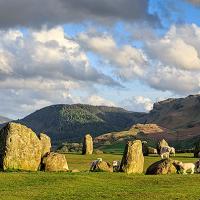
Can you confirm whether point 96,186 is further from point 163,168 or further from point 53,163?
point 53,163

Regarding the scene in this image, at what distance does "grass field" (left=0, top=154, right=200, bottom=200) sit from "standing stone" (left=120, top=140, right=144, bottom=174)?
521cm

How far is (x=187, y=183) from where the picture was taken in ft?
136

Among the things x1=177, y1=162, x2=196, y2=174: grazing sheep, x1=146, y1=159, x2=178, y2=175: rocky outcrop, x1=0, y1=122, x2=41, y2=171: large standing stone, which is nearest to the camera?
x1=146, y1=159, x2=178, y2=175: rocky outcrop

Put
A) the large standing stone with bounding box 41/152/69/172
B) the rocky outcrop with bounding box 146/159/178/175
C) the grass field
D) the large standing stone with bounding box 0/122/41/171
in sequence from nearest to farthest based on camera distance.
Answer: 1. the grass field
2. the rocky outcrop with bounding box 146/159/178/175
3. the large standing stone with bounding box 0/122/41/171
4. the large standing stone with bounding box 41/152/69/172

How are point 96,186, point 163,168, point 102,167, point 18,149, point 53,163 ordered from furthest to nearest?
point 102,167
point 53,163
point 18,149
point 163,168
point 96,186

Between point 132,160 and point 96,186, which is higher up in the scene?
point 132,160

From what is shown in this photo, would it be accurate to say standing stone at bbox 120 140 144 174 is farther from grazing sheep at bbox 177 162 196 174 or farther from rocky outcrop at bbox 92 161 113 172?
grazing sheep at bbox 177 162 196 174

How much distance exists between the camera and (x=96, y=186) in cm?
3969

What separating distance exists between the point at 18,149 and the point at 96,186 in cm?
1402

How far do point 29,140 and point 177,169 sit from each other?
16254 millimetres

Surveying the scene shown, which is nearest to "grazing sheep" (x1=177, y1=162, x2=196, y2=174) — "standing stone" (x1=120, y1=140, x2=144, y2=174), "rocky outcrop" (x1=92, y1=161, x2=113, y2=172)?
"standing stone" (x1=120, y1=140, x2=144, y2=174)

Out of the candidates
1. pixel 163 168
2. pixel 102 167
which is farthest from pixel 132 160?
pixel 163 168

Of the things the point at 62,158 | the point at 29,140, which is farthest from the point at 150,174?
the point at 29,140

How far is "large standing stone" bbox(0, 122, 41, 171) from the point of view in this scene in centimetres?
5019
